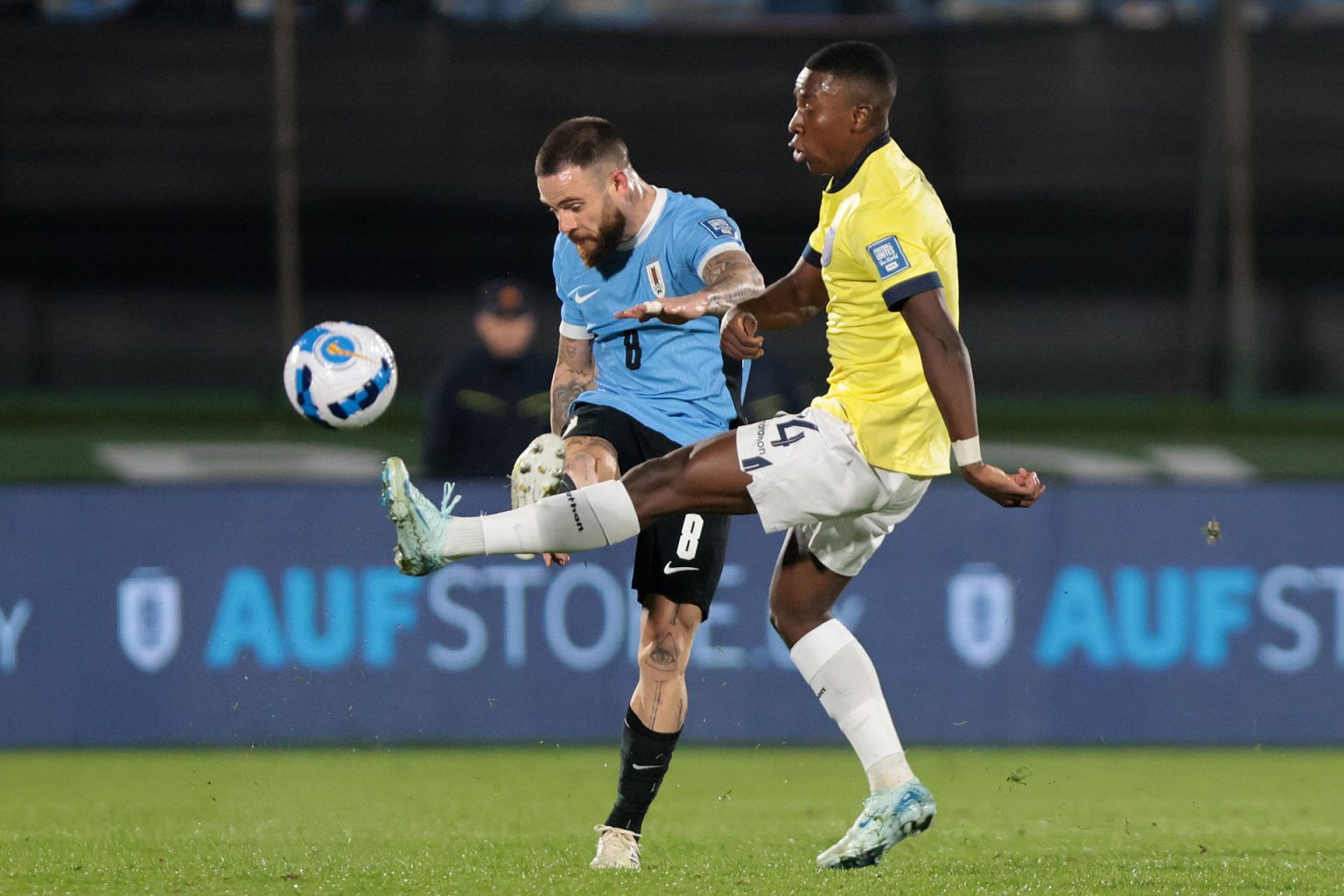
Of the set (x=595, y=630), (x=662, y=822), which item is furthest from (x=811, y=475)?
(x=595, y=630)

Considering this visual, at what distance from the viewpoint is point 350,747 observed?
9047 millimetres

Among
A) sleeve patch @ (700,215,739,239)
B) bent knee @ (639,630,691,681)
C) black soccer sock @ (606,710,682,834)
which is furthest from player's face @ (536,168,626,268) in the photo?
black soccer sock @ (606,710,682,834)

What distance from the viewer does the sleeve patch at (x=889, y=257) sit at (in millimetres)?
5020

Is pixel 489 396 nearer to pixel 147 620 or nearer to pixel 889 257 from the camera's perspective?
pixel 147 620

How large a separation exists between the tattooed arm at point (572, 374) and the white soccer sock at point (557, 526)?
2.54 ft

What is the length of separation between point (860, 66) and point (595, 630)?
4.18 m

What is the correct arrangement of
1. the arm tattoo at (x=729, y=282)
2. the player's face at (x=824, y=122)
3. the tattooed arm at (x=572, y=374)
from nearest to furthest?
the player's face at (x=824, y=122)
the arm tattoo at (x=729, y=282)
the tattooed arm at (x=572, y=374)

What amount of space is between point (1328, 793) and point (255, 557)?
4.50m

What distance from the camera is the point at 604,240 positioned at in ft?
18.8

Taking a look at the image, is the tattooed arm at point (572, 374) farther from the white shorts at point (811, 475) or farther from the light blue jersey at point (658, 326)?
the white shorts at point (811, 475)

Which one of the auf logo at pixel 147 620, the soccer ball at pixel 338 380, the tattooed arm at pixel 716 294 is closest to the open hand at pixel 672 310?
the tattooed arm at pixel 716 294

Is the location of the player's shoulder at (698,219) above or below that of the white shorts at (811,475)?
above

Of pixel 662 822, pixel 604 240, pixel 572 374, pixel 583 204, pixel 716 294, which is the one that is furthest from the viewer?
pixel 662 822

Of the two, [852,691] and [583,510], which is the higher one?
[583,510]
